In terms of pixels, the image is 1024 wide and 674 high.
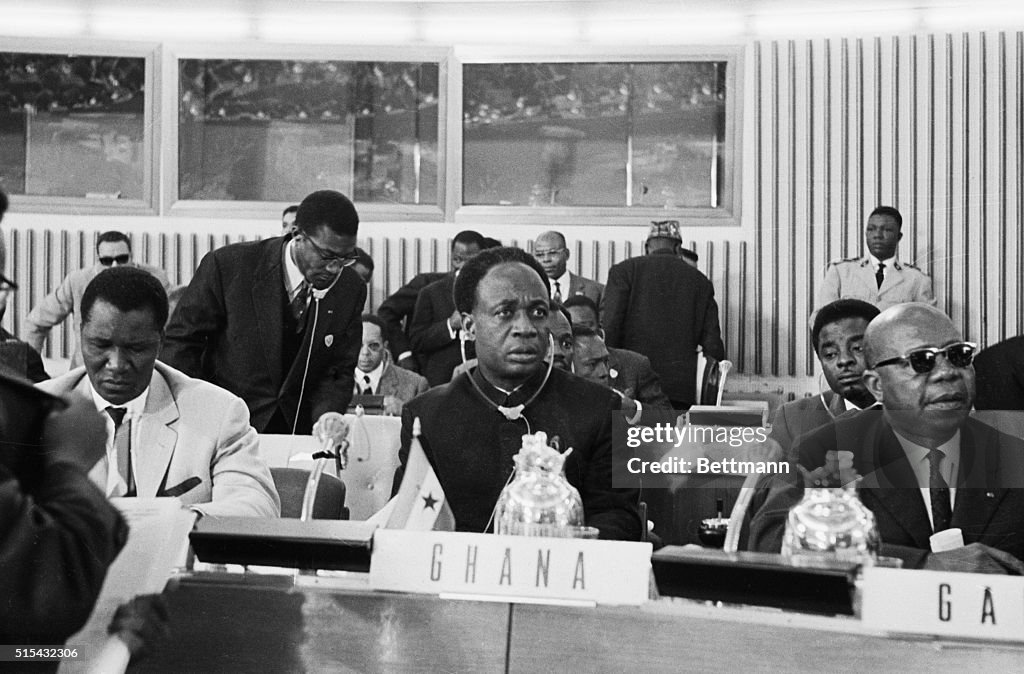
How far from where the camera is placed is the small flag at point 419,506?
158 cm

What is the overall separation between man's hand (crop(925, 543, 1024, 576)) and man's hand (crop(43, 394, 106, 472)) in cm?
93

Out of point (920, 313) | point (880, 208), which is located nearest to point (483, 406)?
point (920, 313)

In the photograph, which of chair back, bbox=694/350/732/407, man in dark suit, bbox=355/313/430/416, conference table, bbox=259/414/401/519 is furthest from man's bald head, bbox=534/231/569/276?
conference table, bbox=259/414/401/519

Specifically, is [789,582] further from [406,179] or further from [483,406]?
[406,179]

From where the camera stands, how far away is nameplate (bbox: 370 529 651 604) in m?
1.35

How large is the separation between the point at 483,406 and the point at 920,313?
76 centimetres

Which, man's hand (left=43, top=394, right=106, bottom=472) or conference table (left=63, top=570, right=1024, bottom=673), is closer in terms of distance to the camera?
man's hand (left=43, top=394, right=106, bottom=472)

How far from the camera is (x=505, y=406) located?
7.62ft

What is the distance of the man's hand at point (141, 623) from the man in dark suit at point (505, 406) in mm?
829

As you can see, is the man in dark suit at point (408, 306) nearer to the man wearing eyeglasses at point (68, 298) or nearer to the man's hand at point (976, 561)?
the man wearing eyeglasses at point (68, 298)

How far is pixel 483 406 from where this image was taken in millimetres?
2332

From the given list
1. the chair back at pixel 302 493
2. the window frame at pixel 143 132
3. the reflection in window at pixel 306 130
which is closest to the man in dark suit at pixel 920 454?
the chair back at pixel 302 493

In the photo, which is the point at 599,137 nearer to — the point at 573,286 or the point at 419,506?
the point at 573,286

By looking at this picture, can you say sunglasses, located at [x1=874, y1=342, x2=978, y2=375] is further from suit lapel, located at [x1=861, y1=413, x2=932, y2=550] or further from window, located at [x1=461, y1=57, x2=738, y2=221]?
window, located at [x1=461, y1=57, x2=738, y2=221]
